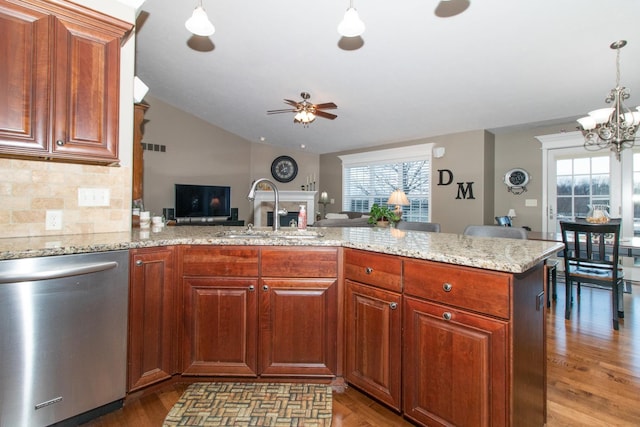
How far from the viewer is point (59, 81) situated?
157 centimetres

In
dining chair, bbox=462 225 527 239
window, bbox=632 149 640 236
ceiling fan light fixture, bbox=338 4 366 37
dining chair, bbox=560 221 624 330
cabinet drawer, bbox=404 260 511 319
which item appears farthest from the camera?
window, bbox=632 149 640 236

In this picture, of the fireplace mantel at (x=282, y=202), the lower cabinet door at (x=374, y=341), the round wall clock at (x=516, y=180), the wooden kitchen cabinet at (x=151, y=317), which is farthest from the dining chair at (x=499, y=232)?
the fireplace mantel at (x=282, y=202)

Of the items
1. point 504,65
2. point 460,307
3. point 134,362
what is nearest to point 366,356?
point 460,307

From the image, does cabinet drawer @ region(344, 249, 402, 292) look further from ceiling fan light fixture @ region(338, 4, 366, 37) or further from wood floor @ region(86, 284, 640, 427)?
ceiling fan light fixture @ region(338, 4, 366, 37)

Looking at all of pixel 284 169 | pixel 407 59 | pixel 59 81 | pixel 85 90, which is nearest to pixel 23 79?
pixel 59 81

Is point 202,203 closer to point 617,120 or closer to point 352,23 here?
point 352,23

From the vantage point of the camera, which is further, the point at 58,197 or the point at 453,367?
the point at 58,197

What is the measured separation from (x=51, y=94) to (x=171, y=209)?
529 cm

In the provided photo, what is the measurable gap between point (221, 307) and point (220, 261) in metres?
0.27

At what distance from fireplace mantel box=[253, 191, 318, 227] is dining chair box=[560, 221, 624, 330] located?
17.5ft

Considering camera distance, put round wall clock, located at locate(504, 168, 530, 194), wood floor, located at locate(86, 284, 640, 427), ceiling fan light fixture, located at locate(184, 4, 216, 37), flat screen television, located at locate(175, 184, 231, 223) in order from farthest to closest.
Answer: flat screen television, located at locate(175, 184, 231, 223)
round wall clock, located at locate(504, 168, 530, 194)
ceiling fan light fixture, located at locate(184, 4, 216, 37)
wood floor, located at locate(86, 284, 640, 427)

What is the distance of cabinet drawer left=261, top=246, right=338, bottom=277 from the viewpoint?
1.77 meters

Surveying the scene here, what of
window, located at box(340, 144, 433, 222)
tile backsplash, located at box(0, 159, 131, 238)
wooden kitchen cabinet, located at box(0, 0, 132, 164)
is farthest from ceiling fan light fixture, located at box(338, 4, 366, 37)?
window, located at box(340, 144, 433, 222)

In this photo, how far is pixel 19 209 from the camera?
1.71 metres
